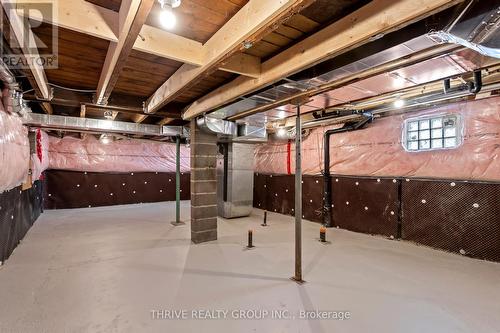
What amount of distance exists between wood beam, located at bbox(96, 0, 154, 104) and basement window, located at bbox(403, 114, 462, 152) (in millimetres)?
3759

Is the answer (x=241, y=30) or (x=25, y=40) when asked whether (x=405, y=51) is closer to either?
(x=241, y=30)

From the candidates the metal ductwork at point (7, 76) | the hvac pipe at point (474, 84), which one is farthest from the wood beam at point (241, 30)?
the hvac pipe at point (474, 84)

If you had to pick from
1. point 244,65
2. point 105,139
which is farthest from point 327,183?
point 105,139

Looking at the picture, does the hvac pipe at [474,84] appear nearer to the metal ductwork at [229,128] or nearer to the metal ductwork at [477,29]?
the metal ductwork at [477,29]

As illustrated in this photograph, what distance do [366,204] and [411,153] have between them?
3.56 ft

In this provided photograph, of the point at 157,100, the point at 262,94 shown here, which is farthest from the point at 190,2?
the point at 157,100

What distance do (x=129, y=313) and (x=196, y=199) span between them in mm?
1840

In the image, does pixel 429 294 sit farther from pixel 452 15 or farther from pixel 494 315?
pixel 452 15

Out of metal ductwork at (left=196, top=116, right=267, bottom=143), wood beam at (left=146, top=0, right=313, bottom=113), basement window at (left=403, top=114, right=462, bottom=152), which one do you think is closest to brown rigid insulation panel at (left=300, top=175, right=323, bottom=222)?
metal ductwork at (left=196, top=116, right=267, bottom=143)

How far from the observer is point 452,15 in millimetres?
1241

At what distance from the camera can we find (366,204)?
410 cm

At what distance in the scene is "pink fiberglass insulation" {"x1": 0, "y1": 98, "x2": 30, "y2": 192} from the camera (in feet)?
7.73

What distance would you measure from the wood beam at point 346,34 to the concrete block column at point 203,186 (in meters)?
1.50

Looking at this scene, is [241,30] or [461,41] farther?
[241,30]
